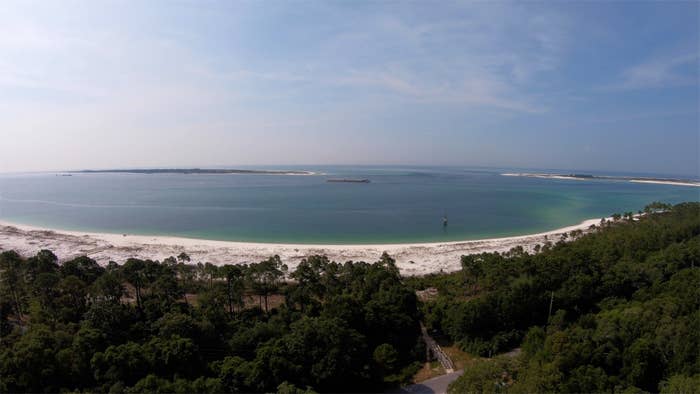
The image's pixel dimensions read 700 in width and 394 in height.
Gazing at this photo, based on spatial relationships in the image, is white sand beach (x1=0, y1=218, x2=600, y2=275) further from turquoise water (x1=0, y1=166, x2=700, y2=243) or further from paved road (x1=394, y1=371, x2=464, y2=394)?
paved road (x1=394, y1=371, x2=464, y2=394)

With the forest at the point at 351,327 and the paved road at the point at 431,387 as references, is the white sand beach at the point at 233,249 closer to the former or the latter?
the forest at the point at 351,327

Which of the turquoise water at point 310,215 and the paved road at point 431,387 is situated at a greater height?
the turquoise water at point 310,215

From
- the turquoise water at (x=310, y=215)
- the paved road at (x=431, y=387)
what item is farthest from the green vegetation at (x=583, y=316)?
the turquoise water at (x=310, y=215)

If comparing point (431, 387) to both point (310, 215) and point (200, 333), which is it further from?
point (310, 215)

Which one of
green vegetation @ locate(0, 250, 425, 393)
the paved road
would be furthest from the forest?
the paved road

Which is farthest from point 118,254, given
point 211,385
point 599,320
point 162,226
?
point 599,320
